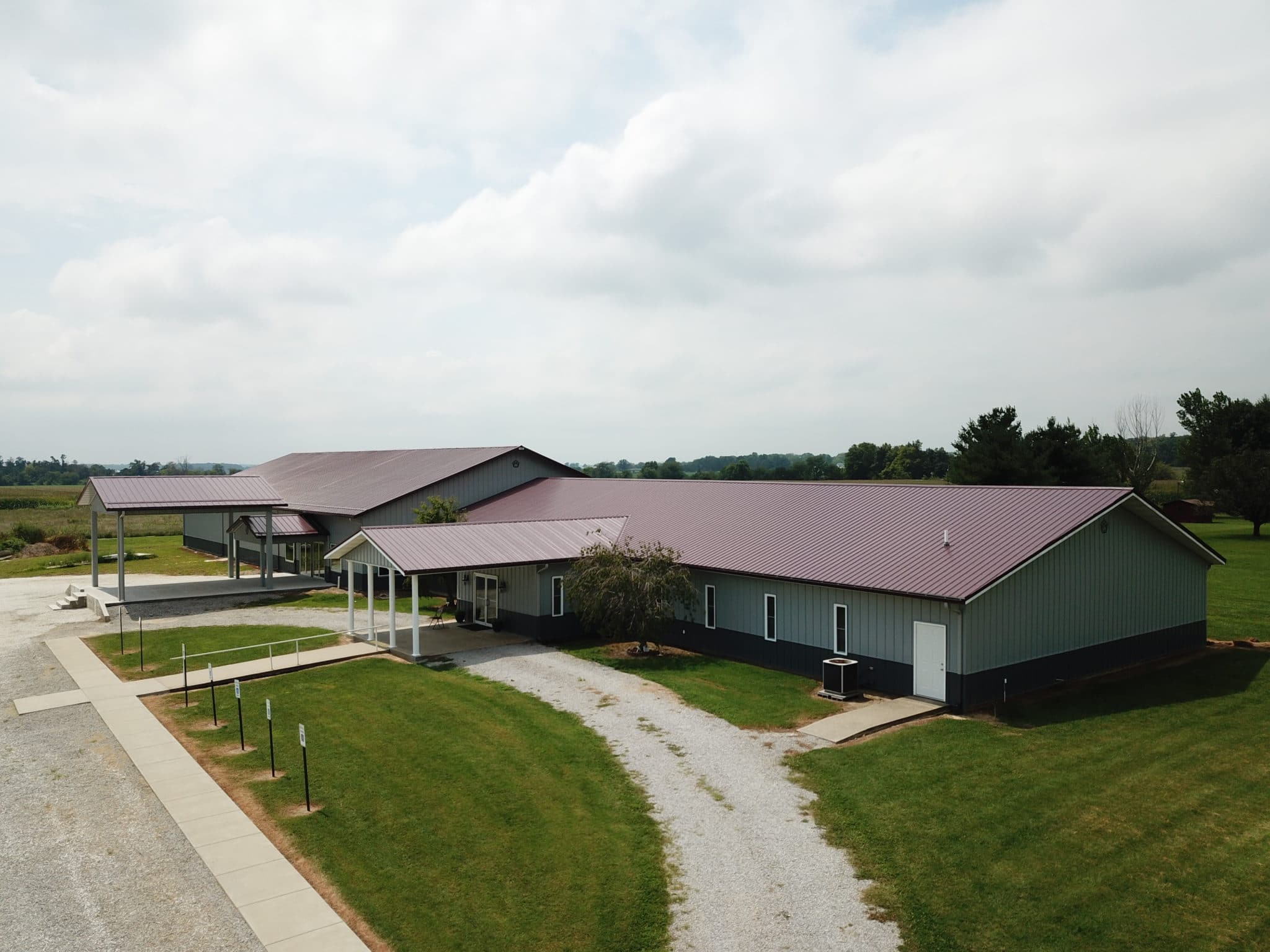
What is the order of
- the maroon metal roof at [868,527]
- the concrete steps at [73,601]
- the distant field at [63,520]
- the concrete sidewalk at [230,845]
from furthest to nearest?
the distant field at [63,520] < the concrete steps at [73,601] < the maroon metal roof at [868,527] < the concrete sidewalk at [230,845]

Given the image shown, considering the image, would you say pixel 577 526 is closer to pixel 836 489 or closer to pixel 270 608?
pixel 836 489

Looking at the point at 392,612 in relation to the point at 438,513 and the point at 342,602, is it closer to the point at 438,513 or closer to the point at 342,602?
the point at 438,513

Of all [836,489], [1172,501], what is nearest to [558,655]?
[836,489]

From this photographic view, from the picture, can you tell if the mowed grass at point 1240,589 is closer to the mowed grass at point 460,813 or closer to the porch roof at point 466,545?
the porch roof at point 466,545

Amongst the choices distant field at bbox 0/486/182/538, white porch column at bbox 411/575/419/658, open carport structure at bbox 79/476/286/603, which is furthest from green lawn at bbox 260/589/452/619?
distant field at bbox 0/486/182/538

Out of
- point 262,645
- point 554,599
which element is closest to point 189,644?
point 262,645

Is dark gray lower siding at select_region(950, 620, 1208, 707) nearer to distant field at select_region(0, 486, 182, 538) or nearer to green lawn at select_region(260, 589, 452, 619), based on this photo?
green lawn at select_region(260, 589, 452, 619)

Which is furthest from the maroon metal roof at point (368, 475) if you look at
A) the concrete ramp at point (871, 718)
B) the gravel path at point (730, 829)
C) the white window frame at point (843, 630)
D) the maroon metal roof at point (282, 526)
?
the concrete ramp at point (871, 718)
